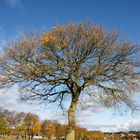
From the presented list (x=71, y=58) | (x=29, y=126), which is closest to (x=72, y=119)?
(x=71, y=58)

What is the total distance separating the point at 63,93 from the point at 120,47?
7.02 m

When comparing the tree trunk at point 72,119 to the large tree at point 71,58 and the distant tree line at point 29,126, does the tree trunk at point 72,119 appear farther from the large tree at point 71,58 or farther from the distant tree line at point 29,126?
the distant tree line at point 29,126

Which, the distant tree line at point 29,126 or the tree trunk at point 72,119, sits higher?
the distant tree line at point 29,126

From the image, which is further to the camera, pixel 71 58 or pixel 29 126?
pixel 29 126

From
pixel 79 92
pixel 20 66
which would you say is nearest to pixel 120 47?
pixel 79 92

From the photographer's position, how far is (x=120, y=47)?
87.4ft

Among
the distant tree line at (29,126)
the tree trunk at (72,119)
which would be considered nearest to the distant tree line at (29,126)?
the distant tree line at (29,126)

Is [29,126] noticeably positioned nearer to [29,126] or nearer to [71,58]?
[29,126]

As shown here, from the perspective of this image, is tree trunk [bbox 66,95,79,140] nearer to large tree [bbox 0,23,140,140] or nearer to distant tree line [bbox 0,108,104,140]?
large tree [bbox 0,23,140,140]

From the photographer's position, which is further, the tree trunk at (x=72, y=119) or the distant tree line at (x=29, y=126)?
the distant tree line at (x=29, y=126)

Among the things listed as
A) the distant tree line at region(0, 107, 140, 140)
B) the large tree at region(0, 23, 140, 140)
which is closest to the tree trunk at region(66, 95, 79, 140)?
the large tree at region(0, 23, 140, 140)

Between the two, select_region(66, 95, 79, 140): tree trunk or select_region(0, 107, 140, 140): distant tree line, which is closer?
select_region(66, 95, 79, 140): tree trunk

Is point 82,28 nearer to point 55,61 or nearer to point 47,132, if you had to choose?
point 55,61

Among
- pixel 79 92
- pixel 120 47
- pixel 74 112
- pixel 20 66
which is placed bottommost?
pixel 74 112
